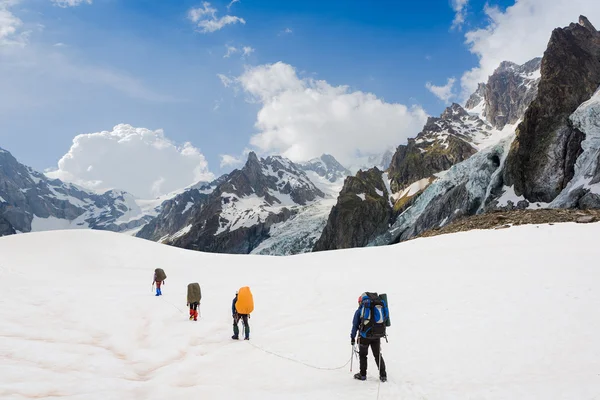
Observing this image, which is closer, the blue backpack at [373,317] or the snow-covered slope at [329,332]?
the snow-covered slope at [329,332]

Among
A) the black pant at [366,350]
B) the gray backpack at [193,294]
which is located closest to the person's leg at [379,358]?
the black pant at [366,350]

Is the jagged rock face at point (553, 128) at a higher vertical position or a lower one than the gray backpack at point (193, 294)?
higher

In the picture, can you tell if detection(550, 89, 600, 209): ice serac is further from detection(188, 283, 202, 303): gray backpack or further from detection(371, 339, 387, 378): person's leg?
detection(188, 283, 202, 303): gray backpack

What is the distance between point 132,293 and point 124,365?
43.5 ft

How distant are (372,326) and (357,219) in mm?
162526

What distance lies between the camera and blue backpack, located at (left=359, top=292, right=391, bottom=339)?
944 cm

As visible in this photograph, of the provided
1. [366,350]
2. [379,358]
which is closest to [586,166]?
[379,358]

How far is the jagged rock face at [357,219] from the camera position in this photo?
543 feet

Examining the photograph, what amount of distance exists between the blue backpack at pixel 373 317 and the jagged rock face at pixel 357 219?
15284cm

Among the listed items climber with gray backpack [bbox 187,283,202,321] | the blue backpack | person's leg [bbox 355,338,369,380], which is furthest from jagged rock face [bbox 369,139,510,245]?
person's leg [bbox 355,338,369,380]

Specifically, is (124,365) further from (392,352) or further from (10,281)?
(10,281)

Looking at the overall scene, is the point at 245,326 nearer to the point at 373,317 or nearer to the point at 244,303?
the point at 244,303

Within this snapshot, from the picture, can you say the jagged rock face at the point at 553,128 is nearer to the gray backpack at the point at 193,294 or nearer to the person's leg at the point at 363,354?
the gray backpack at the point at 193,294

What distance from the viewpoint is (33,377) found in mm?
8242
